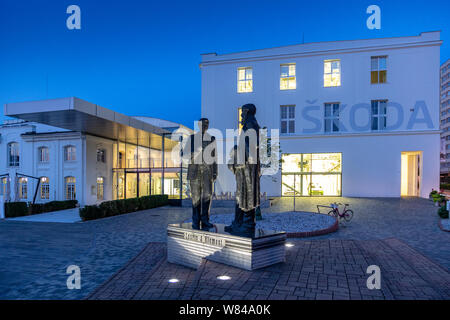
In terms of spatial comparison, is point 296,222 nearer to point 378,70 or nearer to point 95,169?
point 378,70

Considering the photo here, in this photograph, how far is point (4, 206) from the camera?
15883 millimetres

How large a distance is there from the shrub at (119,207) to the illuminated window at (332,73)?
55.6 feet

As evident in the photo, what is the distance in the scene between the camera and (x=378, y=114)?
22938mm

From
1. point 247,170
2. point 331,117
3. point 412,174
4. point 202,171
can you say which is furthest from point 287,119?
point 247,170

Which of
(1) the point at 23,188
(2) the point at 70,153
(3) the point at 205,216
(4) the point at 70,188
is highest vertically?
(2) the point at 70,153

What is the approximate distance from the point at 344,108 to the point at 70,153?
78.4ft

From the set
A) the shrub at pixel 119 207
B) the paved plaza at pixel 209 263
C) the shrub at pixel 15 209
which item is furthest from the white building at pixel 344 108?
the shrub at pixel 15 209

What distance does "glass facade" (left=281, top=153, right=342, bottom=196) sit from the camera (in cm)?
2375

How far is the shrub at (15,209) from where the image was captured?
627 inches

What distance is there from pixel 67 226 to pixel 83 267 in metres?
7.29

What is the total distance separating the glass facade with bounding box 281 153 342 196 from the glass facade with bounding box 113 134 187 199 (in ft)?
30.5

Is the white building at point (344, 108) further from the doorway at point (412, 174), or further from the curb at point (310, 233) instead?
the curb at point (310, 233)

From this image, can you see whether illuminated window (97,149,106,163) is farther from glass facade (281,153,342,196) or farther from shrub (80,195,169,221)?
glass facade (281,153,342,196)

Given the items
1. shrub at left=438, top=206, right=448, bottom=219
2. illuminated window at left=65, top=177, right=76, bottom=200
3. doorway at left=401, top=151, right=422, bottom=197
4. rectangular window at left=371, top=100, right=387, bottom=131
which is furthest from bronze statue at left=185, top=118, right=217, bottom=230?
doorway at left=401, top=151, right=422, bottom=197
